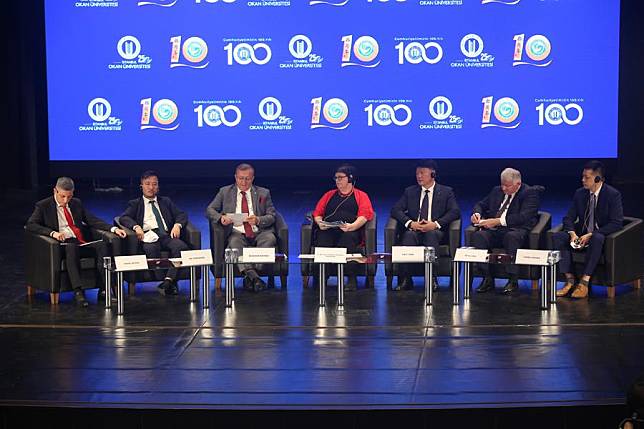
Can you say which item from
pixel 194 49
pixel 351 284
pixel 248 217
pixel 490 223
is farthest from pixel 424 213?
pixel 194 49

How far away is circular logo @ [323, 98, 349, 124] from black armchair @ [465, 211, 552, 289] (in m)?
5.75

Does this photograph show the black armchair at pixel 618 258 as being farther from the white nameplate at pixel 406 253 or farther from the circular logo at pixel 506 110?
the circular logo at pixel 506 110

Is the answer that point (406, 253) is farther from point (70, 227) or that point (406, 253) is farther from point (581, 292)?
point (70, 227)

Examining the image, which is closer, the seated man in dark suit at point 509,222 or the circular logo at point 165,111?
the seated man in dark suit at point 509,222

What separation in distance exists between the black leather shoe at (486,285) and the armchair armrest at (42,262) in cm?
327

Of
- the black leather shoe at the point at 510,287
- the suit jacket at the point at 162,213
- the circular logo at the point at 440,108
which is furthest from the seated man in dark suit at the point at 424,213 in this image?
the circular logo at the point at 440,108

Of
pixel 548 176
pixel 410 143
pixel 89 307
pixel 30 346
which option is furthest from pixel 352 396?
pixel 548 176

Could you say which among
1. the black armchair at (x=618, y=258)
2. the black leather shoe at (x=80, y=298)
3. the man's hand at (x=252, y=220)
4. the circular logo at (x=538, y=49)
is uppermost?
the circular logo at (x=538, y=49)

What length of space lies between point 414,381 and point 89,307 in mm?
3119

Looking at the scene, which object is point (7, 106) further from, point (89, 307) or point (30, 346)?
point (30, 346)

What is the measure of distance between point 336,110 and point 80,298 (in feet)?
22.2

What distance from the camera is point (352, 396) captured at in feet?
21.1

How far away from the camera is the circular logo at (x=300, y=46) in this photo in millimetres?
14867

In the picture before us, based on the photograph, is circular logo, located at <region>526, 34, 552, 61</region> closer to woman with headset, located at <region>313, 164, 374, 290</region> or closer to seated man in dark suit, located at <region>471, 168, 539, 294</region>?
seated man in dark suit, located at <region>471, 168, 539, 294</region>
